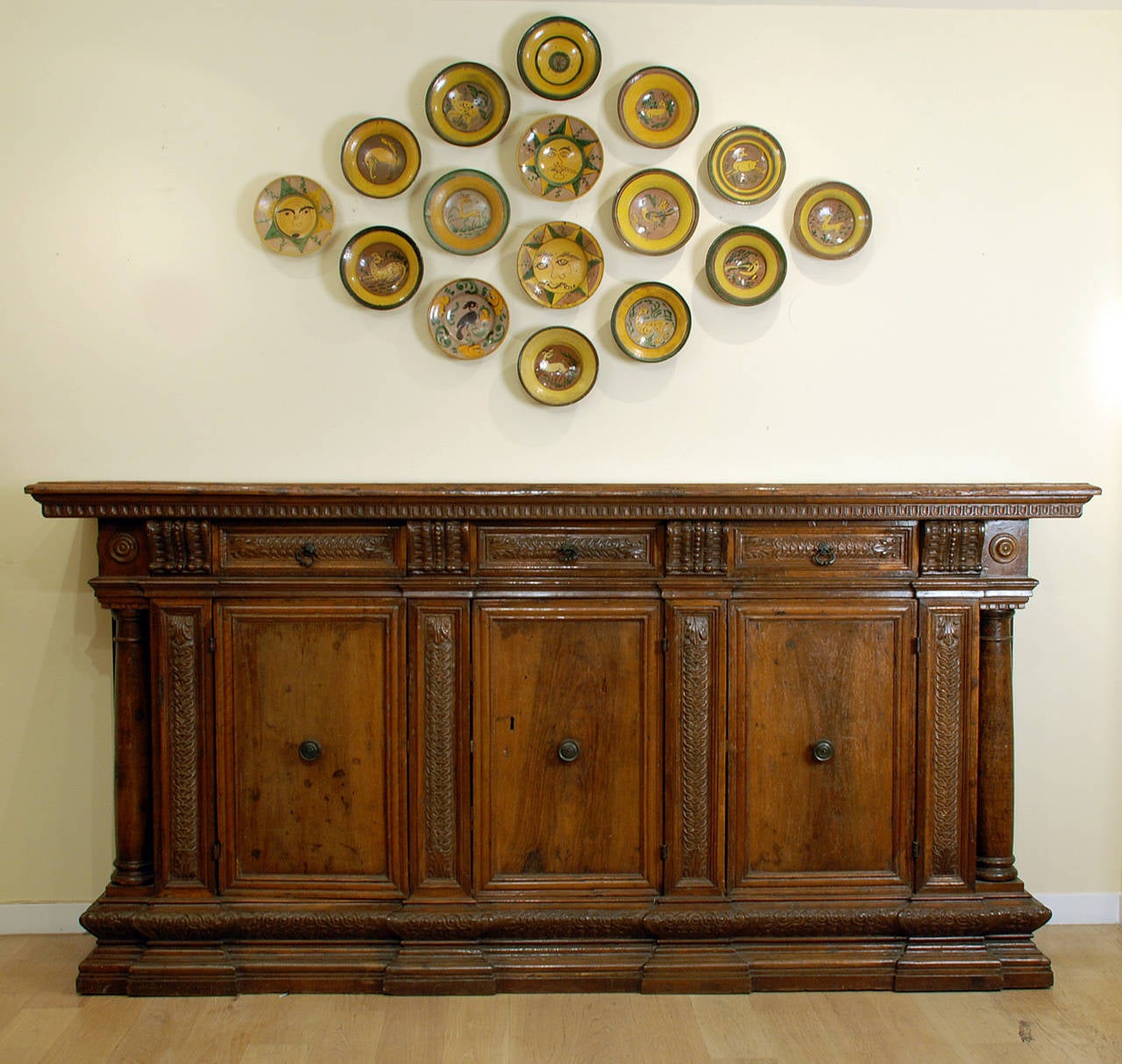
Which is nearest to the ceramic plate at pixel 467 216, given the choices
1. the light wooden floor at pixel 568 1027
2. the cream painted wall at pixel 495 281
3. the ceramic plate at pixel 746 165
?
the cream painted wall at pixel 495 281

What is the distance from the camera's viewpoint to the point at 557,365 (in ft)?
8.51

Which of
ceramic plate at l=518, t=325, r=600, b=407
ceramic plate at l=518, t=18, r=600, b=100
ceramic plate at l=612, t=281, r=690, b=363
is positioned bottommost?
ceramic plate at l=518, t=325, r=600, b=407

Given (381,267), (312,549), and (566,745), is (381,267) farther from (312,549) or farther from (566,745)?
(566,745)

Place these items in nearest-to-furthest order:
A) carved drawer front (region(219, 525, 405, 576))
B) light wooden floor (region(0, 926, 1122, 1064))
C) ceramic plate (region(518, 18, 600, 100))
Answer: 1. light wooden floor (region(0, 926, 1122, 1064))
2. carved drawer front (region(219, 525, 405, 576))
3. ceramic plate (region(518, 18, 600, 100))

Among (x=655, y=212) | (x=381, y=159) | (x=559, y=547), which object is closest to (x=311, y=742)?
(x=559, y=547)

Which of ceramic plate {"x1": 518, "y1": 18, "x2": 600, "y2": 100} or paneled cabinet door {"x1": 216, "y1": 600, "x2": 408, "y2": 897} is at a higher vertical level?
ceramic plate {"x1": 518, "y1": 18, "x2": 600, "y2": 100}

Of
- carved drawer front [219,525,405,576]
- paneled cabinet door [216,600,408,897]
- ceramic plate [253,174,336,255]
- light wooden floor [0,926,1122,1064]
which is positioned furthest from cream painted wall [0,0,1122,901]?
light wooden floor [0,926,1122,1064]

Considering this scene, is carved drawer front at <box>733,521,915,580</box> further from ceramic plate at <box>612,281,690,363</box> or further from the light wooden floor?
the light wooden floor

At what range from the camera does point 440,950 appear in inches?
91.0

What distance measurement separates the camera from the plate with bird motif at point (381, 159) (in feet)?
8.32

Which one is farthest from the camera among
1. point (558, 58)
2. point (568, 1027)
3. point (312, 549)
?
point (558, 58)

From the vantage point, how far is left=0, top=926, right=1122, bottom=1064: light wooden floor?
2045 millimetres

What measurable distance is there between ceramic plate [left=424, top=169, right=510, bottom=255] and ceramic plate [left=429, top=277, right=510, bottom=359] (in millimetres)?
103

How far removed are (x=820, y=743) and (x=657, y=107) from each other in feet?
5.74
